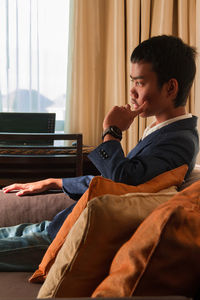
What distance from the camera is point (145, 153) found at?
145 cm

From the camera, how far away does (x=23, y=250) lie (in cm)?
134

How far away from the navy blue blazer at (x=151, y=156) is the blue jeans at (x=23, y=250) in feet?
0.17

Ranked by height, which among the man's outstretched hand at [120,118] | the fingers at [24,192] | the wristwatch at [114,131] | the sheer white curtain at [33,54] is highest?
the sheer white curtain at [33,54]

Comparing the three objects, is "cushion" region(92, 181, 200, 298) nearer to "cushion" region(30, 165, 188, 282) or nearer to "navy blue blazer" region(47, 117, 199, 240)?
"cushion" region(30, 165, 188, 282)

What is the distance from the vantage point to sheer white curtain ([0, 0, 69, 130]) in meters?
3.76

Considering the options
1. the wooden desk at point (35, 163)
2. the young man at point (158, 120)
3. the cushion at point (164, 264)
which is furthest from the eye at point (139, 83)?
the cushion at point (164, 264)

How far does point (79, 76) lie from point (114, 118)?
2.25 metres

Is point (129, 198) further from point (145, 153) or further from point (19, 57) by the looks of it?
point (19, 57)

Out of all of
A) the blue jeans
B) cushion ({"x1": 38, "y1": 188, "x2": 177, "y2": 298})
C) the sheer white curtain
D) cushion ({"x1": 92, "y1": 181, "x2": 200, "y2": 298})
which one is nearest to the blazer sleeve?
the blue jeans

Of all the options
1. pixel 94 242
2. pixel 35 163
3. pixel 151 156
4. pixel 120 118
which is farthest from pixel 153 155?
pixel 35 163

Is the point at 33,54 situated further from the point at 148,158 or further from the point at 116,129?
the point at 148,158

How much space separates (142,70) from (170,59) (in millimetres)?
111

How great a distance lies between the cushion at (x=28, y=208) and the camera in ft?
5.32

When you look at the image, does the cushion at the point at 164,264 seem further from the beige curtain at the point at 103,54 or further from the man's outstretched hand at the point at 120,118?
the beige curtain at the point at 103,54
